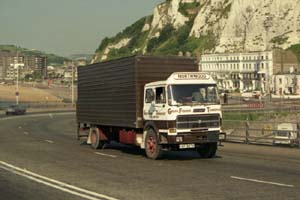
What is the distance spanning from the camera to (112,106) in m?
23.6

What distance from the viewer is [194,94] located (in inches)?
769

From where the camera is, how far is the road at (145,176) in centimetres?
1249

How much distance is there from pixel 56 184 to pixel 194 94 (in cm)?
681

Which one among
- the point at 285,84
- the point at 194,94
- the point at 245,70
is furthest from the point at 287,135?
the point at 245,70

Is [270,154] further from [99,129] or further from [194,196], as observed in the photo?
[194,196]

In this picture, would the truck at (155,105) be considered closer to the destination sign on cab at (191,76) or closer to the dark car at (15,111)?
the destination sign on cab at (191,76)

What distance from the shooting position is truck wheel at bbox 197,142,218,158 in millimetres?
20656

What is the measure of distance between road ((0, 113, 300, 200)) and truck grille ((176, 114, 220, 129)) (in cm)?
116

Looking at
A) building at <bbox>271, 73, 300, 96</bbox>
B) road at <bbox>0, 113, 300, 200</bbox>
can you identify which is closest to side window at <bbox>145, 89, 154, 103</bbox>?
road at <bbox>0, 113, 300, 200</bbox>

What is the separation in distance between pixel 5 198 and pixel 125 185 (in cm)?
284

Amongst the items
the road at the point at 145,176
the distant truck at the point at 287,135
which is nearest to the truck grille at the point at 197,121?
the road at the point at 145,176

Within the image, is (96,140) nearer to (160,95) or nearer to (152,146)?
(152,146)

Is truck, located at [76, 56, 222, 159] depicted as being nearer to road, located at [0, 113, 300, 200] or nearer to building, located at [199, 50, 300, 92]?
road, located at [0, 113, 300, 200]

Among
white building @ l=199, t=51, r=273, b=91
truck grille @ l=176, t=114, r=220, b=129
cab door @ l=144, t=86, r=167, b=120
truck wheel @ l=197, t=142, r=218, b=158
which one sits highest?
white building @ l=199, t=51, r=273, b=91
